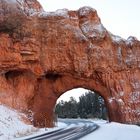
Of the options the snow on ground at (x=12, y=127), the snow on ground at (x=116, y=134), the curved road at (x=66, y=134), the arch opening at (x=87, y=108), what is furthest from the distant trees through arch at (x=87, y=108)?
the snow on ground at (x=116, y=134)

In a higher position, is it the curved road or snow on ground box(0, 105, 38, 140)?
snow on ground box(0, 105, 38, 140)

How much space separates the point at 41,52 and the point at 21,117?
8.32 m

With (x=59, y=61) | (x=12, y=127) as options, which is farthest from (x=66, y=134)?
(x=59, y=61)

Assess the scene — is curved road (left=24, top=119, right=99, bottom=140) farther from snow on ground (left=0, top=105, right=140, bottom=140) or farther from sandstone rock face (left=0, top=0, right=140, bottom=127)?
sandstone rock face (left=0, top=0, right=140, bottom=127)

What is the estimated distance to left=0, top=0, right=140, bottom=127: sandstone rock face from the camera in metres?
34.6

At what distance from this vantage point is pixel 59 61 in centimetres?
3856

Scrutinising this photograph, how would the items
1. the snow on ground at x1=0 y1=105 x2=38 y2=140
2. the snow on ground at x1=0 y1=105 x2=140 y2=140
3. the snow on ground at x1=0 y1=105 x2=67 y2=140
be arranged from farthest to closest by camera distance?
the snow on ground at x1=0 y1=105 x2=38 y2=140 → the snow on ground at x1=0 y1=105 x2=67 y2=140 → the snow on ground at x1=0 y1=105 x2=140 y2=140

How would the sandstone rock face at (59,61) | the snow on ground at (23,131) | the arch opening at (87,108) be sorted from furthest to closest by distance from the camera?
the arch opening at (87,108)
the sandstone rock face at (59,61)
the snow on ground at (23,131)

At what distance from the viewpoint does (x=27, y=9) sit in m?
38.7

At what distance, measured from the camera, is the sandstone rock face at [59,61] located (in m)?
34.6

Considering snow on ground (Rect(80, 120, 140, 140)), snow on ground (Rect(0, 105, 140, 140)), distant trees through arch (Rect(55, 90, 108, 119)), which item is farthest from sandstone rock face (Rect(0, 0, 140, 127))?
distant trees through arch (Rect(55, 90, 108, 119))

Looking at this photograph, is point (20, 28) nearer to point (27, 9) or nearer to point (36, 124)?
point (27, 9)

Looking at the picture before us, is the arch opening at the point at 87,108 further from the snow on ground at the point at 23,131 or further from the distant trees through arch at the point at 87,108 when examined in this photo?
the snow on ground at the point at 23,131

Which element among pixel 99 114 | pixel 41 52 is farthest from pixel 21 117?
pixel 99 114
